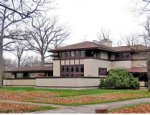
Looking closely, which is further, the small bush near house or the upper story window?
the upper story window

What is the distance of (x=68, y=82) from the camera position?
4272 cm

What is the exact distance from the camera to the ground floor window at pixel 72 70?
1880 inches

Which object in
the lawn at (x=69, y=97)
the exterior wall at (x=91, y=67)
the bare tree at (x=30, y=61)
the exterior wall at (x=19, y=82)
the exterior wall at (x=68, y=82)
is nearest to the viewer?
the lawn at (x=69, y=97)

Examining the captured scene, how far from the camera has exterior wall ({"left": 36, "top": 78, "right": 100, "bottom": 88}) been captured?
4209 cm

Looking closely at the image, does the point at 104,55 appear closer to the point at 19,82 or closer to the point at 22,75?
the point at 19,82

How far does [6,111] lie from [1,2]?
17.6 ft

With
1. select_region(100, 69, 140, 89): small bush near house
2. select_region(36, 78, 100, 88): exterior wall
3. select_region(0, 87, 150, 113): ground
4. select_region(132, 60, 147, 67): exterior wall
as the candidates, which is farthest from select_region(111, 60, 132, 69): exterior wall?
select_region(0, 87, 150, 113): ground

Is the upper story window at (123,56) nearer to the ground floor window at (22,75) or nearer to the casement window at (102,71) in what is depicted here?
the casement window at (102,71)

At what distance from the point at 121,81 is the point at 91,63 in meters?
4.96

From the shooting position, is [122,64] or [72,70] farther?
[122,64]

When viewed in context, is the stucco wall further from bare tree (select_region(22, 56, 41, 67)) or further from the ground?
bare tree (select_region(22, 56, 41, 67))

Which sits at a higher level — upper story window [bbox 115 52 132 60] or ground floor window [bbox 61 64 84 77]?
upper story window [bbox 115 52 132 60]

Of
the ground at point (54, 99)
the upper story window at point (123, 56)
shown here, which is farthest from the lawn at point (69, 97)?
the upper story window at point (123, 56)

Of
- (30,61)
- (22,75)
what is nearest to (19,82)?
(22,75)
